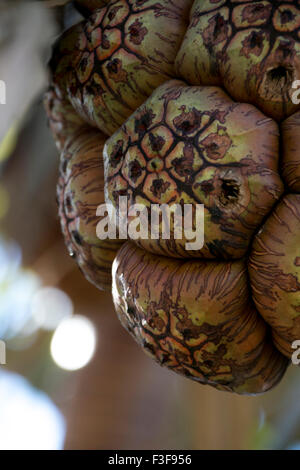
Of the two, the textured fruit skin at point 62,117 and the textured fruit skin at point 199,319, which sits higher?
the textured fruit skin at point 62,117

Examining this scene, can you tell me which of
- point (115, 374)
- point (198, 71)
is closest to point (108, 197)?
point (198, 71)

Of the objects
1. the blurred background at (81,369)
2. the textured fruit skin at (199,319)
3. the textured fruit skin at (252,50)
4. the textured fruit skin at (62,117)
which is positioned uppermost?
the textured fruit skin at (252,50)

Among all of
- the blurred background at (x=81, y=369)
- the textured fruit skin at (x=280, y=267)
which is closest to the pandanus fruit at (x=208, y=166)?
the textured fruit skin at (x=280, y=267)

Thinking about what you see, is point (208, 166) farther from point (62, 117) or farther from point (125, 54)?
point (62, 117)

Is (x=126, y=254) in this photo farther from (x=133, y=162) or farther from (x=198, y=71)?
(x=198, y=71)

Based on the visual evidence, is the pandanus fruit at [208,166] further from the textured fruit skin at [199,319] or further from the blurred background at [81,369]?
the blurred background at [81,369]
